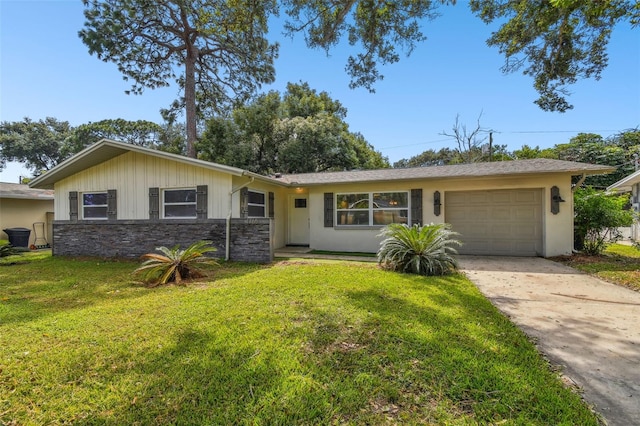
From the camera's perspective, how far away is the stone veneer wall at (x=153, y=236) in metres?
8.02

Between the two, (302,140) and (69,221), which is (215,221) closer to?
(69,221)

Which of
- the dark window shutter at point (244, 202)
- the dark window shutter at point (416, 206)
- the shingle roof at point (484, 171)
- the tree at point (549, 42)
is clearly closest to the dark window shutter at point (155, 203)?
the dark window shutter at point (244, 202)

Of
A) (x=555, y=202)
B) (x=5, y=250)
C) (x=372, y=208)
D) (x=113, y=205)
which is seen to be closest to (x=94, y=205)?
(x=113, y=205)

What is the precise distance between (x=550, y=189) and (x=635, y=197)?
9.46 meters


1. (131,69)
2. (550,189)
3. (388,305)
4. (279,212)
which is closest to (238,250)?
(279,212)

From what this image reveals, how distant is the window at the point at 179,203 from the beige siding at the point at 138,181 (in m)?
0.22

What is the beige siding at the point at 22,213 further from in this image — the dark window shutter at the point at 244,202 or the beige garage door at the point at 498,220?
the beige garage door at the point at 498,220

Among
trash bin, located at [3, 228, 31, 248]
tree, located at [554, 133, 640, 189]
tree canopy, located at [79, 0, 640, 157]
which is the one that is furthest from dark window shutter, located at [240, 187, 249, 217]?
tree, located at [554, 133, 640, 189]

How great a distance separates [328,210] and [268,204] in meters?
2.16

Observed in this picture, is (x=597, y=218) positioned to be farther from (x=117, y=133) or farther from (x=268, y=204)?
(x=117, y=133)

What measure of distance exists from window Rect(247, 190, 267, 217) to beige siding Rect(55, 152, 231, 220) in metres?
0.99

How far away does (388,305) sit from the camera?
13.0ft

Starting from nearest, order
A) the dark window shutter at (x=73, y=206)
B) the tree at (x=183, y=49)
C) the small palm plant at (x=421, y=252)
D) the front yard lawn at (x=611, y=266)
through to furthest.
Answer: the front yard lawn at (x=611, y=266) < the small palm plant at (x=421, y=252) < the dark window shutter at (x=73, y=206) < the tree at (x=183, y=49)

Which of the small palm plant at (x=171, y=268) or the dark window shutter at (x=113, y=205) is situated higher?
the dark window shutter at (x=113, y=205)
